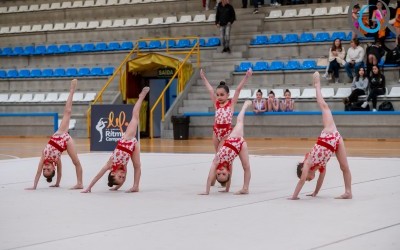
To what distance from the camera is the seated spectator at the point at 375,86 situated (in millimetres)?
24234

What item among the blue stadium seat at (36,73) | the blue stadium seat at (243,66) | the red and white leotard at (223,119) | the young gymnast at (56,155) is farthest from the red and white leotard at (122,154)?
the blue stadium seat at (36,73)

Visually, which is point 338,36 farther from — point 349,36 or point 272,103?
point 272,103

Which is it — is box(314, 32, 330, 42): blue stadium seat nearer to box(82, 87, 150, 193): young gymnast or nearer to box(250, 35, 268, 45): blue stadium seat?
box(250, 35, 268, 45): blue stadium seat

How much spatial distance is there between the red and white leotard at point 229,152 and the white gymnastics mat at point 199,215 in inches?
17.8

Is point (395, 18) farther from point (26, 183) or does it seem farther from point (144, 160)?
point (26, 183)

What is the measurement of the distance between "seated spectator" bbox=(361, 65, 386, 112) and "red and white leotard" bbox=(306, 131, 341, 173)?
1475 cm

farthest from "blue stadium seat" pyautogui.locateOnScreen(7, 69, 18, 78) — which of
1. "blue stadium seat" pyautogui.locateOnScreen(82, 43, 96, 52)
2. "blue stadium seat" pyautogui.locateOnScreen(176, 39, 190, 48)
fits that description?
"blue stadium seat" pyautogui.locateOnScreen(176, 39, 190, 48)

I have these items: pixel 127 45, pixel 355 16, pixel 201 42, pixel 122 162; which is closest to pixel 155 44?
pixel 127 45

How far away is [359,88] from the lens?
24.8 meters

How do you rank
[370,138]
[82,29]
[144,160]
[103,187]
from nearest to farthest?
1. [103,187]
2. [144,160]
3. [370,138]
4. [82,29]

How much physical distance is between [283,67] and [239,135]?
17.1 meters

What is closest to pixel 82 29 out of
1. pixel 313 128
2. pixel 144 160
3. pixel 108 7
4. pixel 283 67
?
pixel 108 7

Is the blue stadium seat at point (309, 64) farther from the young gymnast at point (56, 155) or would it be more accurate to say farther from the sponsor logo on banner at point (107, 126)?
the young gymnast at point (56, 155)

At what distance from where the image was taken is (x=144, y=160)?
55.4 feet
